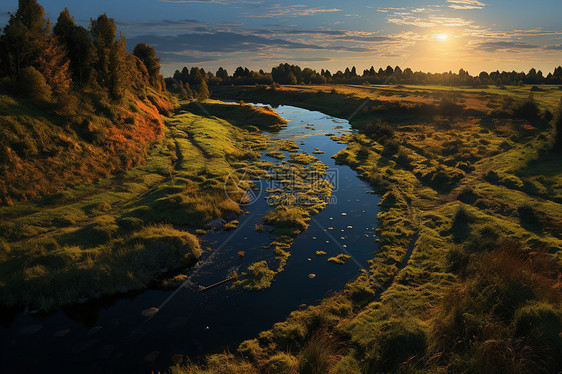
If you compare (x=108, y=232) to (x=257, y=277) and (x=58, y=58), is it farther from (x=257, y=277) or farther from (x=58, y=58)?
(x=58, y=58)

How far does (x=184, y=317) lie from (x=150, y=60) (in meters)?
108

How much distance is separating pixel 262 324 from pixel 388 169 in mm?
33734

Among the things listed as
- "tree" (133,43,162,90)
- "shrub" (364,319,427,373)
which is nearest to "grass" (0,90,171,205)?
"shrub" (364,319,427,373)

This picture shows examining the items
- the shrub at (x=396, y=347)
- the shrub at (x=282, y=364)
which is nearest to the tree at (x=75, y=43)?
the shrub at (x=282, y=364)

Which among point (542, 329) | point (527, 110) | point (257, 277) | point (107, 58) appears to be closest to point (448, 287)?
point (542, 329)

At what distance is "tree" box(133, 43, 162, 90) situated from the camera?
341ft

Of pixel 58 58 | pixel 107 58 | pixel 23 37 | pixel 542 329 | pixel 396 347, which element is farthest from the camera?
pixel 107 58

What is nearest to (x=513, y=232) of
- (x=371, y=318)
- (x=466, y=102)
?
(x=371, y=318)

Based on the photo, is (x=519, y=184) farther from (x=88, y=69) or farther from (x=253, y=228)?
(x=88, y=69)

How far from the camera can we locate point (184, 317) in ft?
57.5

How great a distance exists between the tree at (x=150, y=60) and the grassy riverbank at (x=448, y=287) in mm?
83831

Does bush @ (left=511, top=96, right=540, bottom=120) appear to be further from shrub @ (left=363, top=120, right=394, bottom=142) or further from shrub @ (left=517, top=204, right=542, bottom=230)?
shrub @ (left=517, top=204, right=542, bottom=230)

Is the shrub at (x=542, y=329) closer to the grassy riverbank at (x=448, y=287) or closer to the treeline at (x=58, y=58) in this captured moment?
the grassy riverbank at (x=448, y=287)

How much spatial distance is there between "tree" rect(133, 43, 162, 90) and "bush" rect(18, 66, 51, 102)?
69.0m
